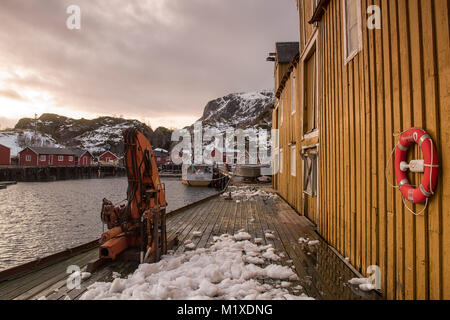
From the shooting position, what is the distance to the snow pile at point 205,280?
2.95 m

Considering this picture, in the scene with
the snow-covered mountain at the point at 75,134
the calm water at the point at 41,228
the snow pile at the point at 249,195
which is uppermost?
the snow-covered mountain at the point at 75,134

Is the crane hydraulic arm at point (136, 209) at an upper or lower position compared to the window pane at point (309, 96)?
lower

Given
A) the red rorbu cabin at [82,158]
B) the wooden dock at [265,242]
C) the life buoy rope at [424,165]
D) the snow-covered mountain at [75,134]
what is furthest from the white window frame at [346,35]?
the snow-covered mountain at [75,134]

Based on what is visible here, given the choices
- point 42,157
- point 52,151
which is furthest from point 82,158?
point 42,157

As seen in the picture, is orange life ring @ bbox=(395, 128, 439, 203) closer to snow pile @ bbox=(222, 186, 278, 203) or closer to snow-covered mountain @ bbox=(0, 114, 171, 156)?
snow pile @ bbox=(222, 186, 278, 203)

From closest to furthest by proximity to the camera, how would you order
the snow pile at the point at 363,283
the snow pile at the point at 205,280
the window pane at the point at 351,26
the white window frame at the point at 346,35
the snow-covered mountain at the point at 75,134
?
the snow pile at the point at 205,280
the snow pile at the point at 363,283
the white window frame at the point at 346,35
the window pane at the point at 351,26
the snow-covered mountain at the point at 75,134

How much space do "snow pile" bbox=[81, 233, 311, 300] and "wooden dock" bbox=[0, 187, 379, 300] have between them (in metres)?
0.34

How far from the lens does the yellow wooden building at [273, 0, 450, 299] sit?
7.11ft

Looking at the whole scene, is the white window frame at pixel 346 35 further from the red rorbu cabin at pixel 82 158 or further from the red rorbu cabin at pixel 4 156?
the red rorbu cabin at pixel 4 156

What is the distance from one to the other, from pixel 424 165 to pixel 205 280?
2.74m

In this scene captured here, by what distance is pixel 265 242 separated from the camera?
5.38 metres

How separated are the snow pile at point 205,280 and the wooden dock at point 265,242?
34 centimetres

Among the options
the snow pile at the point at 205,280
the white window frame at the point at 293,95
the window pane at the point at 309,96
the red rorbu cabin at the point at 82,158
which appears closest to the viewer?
the snow pile at the point at 205,280

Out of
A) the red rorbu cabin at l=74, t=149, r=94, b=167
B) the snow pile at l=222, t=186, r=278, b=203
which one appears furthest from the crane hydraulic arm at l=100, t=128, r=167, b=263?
the red rorbu cabin at l=74, t=149, r=94, b=167
